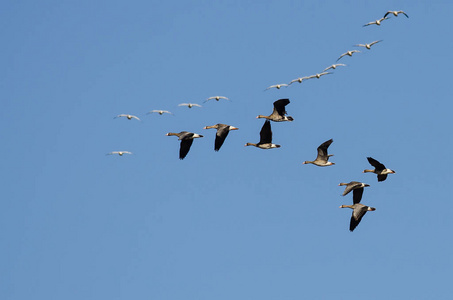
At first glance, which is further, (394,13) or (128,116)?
(128,116)

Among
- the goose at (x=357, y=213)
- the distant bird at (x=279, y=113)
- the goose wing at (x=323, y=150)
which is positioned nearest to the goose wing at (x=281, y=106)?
the distant bird at (x=279, y=113)

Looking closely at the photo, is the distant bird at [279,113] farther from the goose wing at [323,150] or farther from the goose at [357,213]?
the goose at [357,213]

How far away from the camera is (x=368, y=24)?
101 meters

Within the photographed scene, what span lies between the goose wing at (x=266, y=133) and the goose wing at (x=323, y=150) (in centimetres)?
337

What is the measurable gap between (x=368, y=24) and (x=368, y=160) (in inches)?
354

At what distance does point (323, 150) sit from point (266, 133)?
4051 mm

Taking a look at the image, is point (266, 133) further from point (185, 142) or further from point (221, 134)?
point (185, 142)

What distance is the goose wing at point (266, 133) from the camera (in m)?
99.0

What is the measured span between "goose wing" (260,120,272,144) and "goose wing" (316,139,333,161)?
3373 millimetres

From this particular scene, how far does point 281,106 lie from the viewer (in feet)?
325

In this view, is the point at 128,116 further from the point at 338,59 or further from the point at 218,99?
the point at 338,59

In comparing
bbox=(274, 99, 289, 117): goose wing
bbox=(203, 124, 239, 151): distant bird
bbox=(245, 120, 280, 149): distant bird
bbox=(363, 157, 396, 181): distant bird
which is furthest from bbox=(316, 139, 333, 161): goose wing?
bbox=(203, 124, 239, 151): distant bird

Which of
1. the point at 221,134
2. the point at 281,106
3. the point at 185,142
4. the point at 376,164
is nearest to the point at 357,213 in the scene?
the point at 376,164

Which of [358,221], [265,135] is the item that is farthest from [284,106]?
[358,221]
